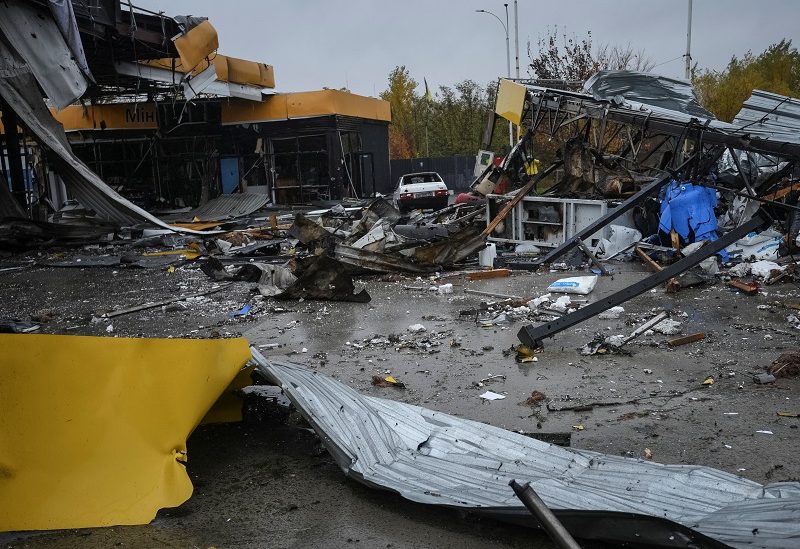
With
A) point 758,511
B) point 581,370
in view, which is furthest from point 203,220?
point 758,511

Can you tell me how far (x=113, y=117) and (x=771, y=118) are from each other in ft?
93.1

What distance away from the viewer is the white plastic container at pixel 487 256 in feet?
44.9

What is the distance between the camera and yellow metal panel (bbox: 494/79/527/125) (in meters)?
13.7

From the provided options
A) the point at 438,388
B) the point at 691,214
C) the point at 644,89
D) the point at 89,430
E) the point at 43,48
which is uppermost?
the point at 43,48

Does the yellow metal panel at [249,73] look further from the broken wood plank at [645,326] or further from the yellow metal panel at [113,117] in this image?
the broken wood plank at [645,326]

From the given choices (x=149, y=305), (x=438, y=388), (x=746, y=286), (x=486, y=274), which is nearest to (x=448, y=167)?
(x=486, y=274)

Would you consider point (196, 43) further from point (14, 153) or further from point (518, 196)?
point (518, 196)

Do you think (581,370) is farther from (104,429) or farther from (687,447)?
(104,429)

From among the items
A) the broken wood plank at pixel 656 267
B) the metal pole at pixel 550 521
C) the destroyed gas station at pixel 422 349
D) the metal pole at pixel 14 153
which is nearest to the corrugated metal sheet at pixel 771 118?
the destroyed gas station at pixel 422 349

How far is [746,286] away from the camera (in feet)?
32.9

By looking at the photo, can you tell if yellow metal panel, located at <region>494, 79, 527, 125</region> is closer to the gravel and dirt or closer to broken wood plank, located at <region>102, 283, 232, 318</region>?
the gravel and dirt

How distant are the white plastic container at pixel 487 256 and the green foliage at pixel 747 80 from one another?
24.5m

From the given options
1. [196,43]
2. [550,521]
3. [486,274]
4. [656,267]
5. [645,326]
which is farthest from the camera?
[196,43]

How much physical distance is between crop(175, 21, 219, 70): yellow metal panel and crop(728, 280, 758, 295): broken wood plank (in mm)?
15290
